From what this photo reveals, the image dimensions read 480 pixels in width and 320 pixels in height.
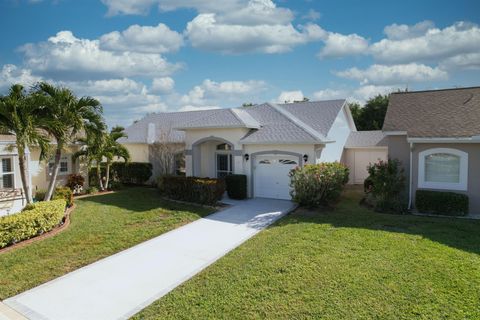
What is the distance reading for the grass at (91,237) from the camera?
8.53m

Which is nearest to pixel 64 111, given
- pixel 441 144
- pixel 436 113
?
pixel 441 144

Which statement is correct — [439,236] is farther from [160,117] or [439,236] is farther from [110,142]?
[160,117]

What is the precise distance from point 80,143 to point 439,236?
66.9 feet

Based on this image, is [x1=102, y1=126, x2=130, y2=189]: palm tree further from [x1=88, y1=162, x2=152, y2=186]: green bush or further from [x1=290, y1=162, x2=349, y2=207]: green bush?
[x1=290, y1=162, x2=349, y2=207]: green bush

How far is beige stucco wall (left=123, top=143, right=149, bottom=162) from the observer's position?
2536 cm

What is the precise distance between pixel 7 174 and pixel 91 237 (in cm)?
918

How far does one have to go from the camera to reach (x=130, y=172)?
2481 cm

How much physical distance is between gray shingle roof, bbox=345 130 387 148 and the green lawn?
1107 cm

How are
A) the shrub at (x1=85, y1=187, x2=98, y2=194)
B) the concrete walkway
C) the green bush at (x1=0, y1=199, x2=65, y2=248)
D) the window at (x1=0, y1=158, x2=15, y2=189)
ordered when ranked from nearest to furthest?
the concrete walkway < the green bush at (x1=0, y1=199, x2=65, y2=248) < the window at (x1=0, y1=158, x2=15, y2=189) < the shrub at (x1=85, y1=187, x2=98, y2=194)

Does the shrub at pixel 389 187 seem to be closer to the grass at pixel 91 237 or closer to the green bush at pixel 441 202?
the green bush at pixel 441 202

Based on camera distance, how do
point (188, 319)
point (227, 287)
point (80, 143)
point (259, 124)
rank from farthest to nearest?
point (80, 143) → point (259, 124) → point (227, 287) → point (188, 319)

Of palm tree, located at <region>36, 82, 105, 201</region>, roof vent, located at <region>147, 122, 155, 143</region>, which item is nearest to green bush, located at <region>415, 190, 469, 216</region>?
palm tree, located at <region>36, 82, 105, 201</region>

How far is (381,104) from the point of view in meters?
38.2

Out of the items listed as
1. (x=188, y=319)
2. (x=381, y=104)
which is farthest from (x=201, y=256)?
(x=381, y=104)
